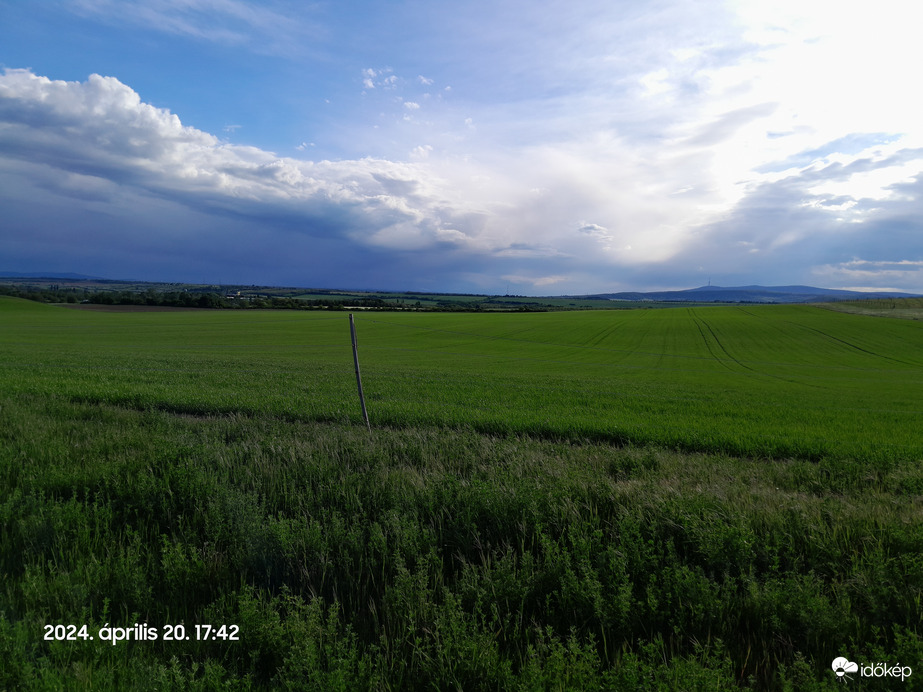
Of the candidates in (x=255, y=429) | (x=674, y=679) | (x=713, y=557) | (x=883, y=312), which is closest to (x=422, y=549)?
(x=674, y=679)

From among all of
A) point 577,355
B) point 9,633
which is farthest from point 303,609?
point 577,355

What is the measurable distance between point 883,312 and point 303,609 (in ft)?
373

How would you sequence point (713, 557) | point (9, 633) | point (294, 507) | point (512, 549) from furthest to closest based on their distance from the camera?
point (294, 507) → point (512, 549) → point (713, 557) → point (9, 633)

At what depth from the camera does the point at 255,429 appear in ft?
26.4

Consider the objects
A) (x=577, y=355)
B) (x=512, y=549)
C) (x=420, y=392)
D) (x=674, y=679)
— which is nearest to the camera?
(x=674, y=679)

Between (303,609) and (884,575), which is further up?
(884,575)

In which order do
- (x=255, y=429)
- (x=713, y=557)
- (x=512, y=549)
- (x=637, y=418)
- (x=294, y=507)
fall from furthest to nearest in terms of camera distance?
(x=637, y=418), (x=255, y=429), (x=294, y=507), (x=512, y=549), (x=713, y=557)

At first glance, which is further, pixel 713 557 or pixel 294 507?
pixel 294 507

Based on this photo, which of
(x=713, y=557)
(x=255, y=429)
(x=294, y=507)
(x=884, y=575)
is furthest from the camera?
(x=255, y=429)

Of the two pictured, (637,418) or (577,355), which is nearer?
(637,418)

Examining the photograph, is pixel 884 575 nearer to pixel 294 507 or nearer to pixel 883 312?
pixel 294 507

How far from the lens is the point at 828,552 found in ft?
12.8

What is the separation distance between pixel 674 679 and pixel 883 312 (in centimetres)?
11241

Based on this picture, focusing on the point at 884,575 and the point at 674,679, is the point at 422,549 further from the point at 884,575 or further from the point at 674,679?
the point at 884,575
